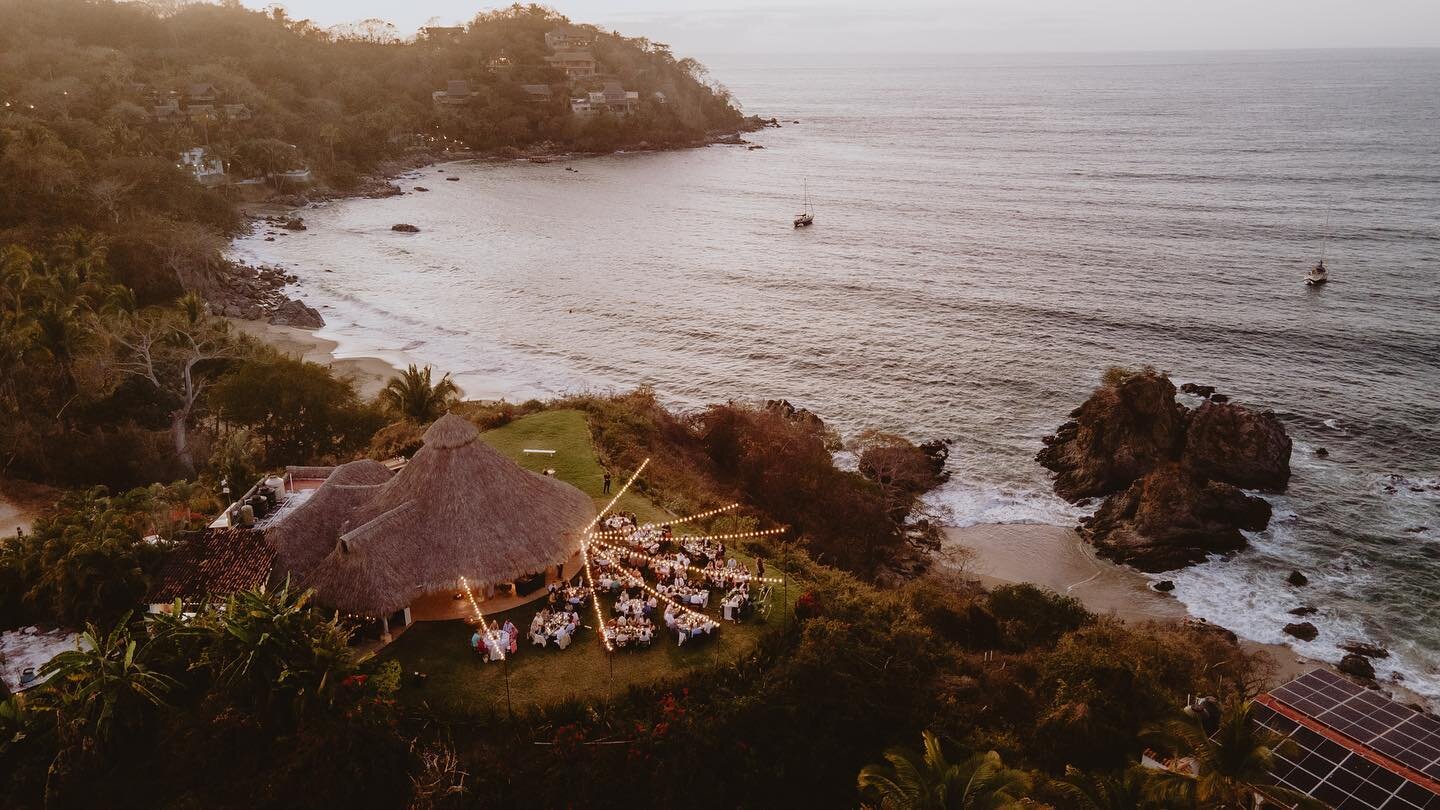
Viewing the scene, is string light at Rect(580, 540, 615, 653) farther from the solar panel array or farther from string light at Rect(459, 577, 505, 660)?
the solar panel array

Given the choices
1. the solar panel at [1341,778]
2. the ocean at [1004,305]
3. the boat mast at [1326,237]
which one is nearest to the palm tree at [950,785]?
the solar panel at [1341,778]

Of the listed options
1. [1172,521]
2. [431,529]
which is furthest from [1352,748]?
[431,529]

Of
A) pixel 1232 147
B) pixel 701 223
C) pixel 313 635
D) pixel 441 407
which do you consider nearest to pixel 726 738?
pixel 313 635

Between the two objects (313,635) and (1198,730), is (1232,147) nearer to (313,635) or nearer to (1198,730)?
(1198,730)

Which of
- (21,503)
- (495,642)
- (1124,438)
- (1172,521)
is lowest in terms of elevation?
(1172,521)

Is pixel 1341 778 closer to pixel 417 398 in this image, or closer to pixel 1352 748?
pixel 1352 748

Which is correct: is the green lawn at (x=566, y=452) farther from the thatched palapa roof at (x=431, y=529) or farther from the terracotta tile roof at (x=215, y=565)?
the terracotta tile roof at (x=215, y=565)
